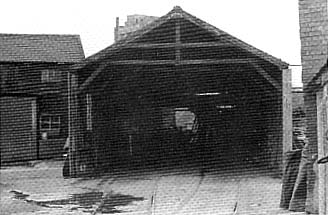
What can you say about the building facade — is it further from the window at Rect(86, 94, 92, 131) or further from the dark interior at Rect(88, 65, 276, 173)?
the window at Rect(86, 94, 92, 131)

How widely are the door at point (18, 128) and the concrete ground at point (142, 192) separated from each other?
0.12 m

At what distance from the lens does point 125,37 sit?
4.44 meters

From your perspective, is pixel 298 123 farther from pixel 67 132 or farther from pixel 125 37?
pixel 67 132

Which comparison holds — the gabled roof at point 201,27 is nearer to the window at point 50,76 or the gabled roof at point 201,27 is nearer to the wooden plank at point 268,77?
the wooden plank at point 268,77

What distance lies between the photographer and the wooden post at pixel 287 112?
13.8ft

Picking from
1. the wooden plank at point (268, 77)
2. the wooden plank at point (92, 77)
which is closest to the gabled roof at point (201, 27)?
the wooden plank at point (268, 77)

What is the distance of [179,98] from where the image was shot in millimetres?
6191

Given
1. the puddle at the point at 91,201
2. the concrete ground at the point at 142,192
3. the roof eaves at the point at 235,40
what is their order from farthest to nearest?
the roof eaves at the point at 235,40 → the puddle at the point at 91,201 → the concrete ground at the point at 142,192

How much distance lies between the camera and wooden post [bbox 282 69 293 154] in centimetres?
422

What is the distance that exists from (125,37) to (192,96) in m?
1.86

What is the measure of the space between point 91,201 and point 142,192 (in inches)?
16.2

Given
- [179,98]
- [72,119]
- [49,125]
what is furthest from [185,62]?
[179,98]

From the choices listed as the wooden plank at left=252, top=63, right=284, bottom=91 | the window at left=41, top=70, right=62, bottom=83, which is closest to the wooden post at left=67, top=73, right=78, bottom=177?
the window at left=41, top=70, right=62, bottom=83

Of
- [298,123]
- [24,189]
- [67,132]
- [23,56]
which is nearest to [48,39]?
[23,56]
